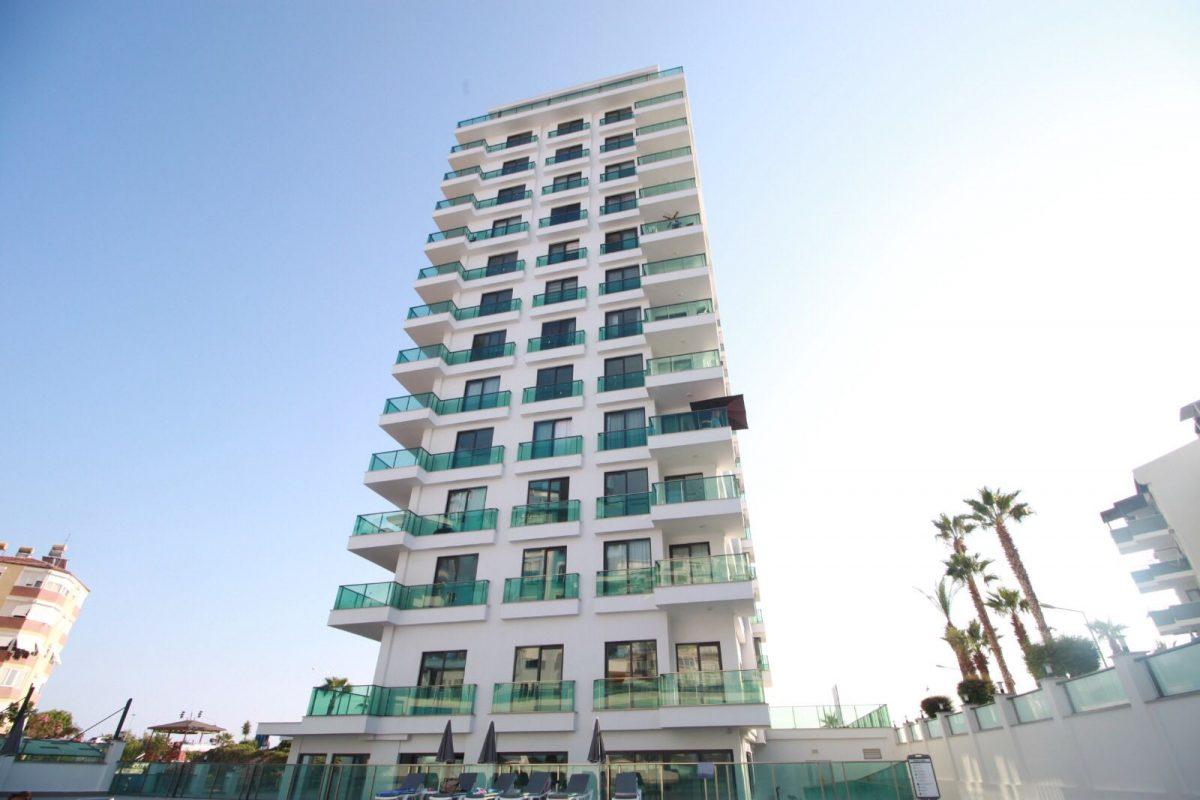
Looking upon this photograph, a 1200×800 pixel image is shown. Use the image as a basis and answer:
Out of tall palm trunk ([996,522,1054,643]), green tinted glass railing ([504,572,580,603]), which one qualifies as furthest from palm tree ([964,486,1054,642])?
green tinted glass railing ([504,572,580,603])

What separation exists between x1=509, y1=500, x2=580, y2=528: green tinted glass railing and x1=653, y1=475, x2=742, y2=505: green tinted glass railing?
3.41m

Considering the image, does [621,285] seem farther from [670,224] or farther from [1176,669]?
[1176,669]

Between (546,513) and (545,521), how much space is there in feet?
1.02

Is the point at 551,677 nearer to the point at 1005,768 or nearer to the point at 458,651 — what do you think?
the point at 458,651

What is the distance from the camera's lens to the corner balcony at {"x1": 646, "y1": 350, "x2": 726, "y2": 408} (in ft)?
79.7

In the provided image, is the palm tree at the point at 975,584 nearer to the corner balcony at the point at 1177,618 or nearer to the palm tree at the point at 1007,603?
the palm tree at the point at 1007,603

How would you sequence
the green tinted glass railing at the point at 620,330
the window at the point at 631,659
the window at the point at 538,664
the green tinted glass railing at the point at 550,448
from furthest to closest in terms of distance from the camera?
the green tinted glass railing at the point at 620,330, the green tinted glass railing at the point at 550,448, the window at the point at 538,664, the window at the point at 631,659

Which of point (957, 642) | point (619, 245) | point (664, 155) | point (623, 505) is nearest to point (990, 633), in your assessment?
point (957, 642)

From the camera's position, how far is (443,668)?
21.9 m

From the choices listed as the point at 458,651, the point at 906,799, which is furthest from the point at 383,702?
the point at 906,799

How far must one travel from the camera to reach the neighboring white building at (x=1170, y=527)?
24.1 m

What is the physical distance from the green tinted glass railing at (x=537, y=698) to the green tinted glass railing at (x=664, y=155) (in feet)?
82.5

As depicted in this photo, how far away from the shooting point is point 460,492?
2548 cm

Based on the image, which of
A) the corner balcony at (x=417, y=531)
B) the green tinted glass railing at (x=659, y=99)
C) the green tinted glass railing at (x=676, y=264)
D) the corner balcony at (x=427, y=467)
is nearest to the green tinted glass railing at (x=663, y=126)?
the green tinted glass railing at (x=659, y=99)
